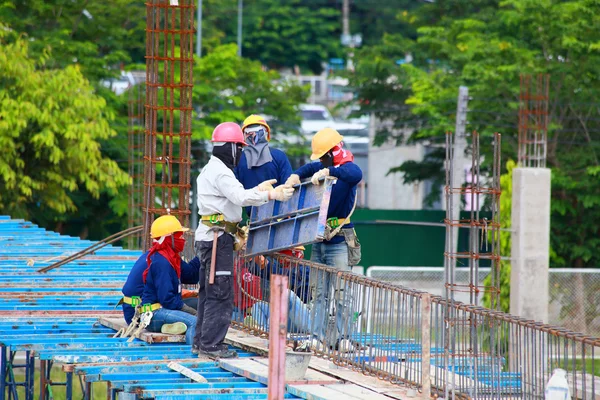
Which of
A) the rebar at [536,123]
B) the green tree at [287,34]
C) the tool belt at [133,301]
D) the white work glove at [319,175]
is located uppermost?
the green tree at [287,34]

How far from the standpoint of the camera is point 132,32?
1314 inches

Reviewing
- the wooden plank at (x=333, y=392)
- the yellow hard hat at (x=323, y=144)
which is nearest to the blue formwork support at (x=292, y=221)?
Result: the yellow hard hat at (x=323, y=144)

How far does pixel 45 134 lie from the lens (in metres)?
25.7

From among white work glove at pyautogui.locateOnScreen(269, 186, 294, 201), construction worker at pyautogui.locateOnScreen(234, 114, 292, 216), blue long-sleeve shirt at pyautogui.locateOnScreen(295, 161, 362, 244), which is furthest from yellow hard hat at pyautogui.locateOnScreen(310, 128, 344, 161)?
white work glove at pyautogui.locateOnScreen(269, 186, 294, 201)

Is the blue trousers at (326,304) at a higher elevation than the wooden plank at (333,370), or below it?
higher

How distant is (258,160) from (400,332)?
111 inches

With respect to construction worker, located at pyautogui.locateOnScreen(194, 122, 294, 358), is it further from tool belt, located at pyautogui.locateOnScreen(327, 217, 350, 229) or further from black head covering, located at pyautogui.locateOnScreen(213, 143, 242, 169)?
tool belt, located at pyautogui.locateOnScreen(327, 217, 350, 229)

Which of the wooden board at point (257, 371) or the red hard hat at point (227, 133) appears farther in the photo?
the red hard hat at point (227, 133)

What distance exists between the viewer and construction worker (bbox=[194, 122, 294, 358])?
10180mm

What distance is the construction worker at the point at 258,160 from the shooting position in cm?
1162

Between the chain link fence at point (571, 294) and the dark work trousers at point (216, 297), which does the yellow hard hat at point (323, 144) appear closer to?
the dark work trousers at point (216, 297)

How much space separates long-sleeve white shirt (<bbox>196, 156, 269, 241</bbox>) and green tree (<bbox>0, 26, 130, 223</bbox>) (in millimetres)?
15846

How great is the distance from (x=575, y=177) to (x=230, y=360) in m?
21.9

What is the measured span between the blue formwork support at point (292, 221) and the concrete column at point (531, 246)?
520 inches
